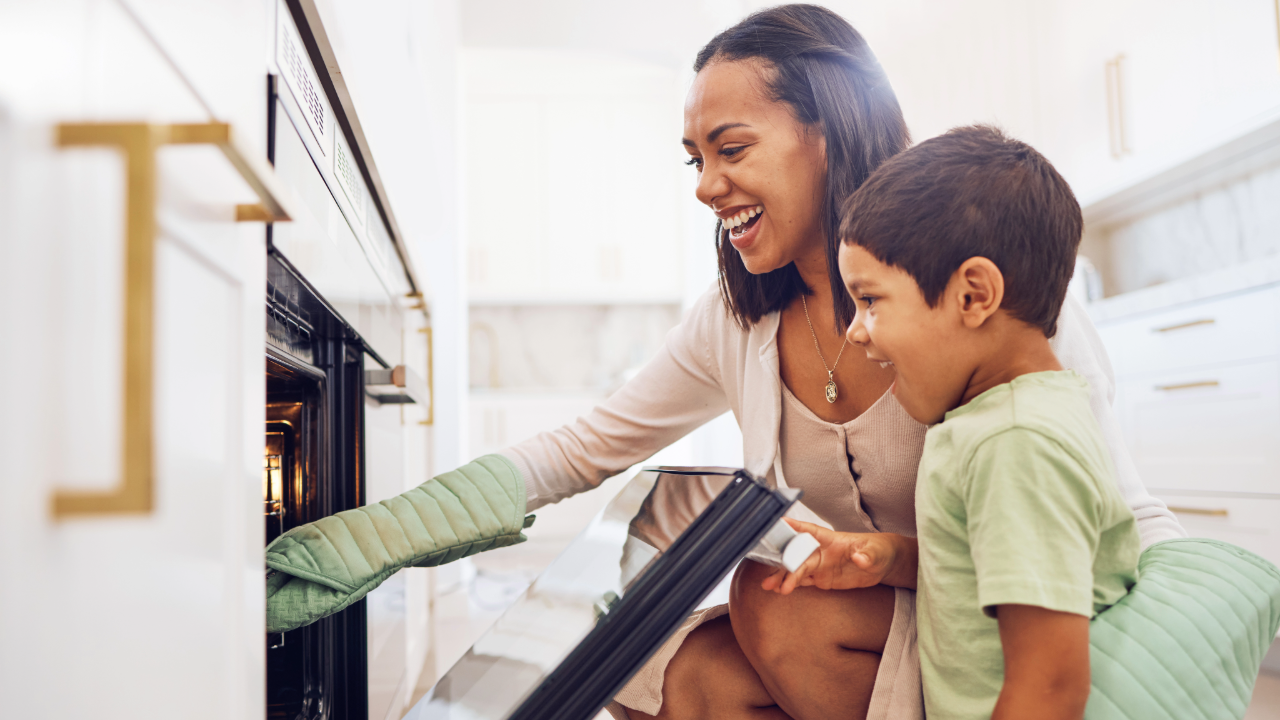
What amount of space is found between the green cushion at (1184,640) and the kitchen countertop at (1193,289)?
1.56 metres

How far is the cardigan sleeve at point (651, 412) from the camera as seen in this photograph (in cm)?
109

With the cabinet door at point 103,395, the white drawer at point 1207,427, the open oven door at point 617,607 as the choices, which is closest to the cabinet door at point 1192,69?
the white drawer at point 1207,427

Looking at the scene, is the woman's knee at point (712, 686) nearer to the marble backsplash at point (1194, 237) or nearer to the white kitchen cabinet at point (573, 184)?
the marble backsplash at point (1194, 237)

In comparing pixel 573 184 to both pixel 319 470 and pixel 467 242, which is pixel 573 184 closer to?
pixel 467 242

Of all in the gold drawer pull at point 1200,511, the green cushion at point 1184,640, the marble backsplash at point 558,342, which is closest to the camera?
the green cushion at point 1184,640

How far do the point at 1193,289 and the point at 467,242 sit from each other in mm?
3576

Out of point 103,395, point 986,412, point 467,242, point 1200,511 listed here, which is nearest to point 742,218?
point 986,412

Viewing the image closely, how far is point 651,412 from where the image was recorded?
1167 mm

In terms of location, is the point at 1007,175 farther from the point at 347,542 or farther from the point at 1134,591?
the point at 347,542

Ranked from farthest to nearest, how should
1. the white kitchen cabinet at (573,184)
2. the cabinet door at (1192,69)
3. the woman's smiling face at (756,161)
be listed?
the white kitchen cabinet at (573,184) < the cabinet door at (1192,69) < the woman's smiling face at (756,161)

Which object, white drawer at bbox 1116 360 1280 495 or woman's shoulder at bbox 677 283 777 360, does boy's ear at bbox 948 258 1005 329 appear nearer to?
woman's shoulder at bbox 677 283 777 360

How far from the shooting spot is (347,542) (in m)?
0.71

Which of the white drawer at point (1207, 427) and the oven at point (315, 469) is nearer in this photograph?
the oven at point (315, 469)

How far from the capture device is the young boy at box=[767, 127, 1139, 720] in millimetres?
624
